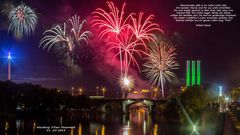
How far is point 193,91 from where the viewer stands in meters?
70.9

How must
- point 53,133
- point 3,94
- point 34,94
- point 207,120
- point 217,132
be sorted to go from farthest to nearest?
point 34,94 < point 3,94 < point 207,120 < point 53,133 < point 217,132

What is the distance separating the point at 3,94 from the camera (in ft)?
267

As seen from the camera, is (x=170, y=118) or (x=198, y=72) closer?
(x=170, y=118)

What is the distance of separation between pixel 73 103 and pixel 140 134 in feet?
160

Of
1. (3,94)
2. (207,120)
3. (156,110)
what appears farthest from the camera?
(156,110)

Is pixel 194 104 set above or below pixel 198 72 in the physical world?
below

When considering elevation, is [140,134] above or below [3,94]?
below

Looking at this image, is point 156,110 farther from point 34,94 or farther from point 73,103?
point 34,94

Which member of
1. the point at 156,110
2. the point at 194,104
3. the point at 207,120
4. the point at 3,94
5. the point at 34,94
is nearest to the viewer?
the point at 207,120

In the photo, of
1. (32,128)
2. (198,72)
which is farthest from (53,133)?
(198,72)

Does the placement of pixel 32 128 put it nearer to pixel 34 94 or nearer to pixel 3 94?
pixel 3 94

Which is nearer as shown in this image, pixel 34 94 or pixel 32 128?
pixel 32 128

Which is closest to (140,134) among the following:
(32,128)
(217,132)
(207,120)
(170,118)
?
(207,120)

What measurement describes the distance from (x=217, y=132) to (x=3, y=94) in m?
52.9
